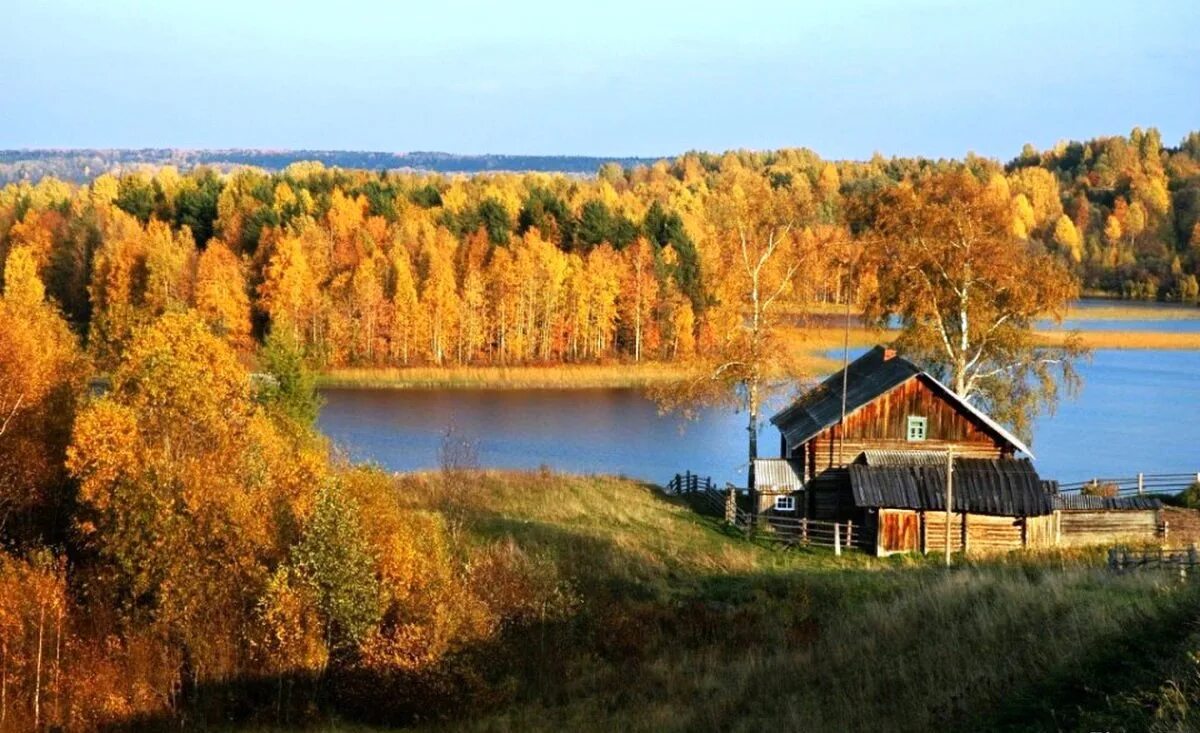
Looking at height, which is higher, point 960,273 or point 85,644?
point 960,273

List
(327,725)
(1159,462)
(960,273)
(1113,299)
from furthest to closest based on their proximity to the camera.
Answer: (1113,299) → (1159,462) → (960,273) → (327,725)

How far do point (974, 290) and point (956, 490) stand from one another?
837cm

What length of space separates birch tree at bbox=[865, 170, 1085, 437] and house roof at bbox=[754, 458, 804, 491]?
6.50m

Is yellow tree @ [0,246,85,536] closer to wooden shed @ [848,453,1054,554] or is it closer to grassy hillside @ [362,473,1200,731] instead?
grassy hillside @ [362,473,1200,731]

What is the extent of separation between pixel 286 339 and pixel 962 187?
1996 cm

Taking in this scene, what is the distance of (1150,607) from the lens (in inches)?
487

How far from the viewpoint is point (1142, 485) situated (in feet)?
108

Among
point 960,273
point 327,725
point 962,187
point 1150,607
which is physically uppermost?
point 962,187

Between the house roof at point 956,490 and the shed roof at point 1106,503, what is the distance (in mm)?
1783

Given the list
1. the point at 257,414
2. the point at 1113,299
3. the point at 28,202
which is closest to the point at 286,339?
the point at 257,414

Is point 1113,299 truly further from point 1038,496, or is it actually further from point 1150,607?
point 1150,607

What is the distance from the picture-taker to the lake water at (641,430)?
40844 millimetres

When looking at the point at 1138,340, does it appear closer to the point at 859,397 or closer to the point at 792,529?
the point at 859,397

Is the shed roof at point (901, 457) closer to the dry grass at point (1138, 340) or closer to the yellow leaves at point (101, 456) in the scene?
the yellow leaves at point (101, 456)
